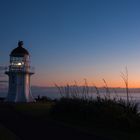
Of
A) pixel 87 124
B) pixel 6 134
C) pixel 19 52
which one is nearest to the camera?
pixel 6 134

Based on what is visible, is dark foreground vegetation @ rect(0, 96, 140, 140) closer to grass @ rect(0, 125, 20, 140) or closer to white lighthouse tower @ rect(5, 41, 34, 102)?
grass @ rect(0, 125, 20, 140)

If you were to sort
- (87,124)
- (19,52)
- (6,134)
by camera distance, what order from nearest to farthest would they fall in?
(6,134) → (87,124) → (19,52)

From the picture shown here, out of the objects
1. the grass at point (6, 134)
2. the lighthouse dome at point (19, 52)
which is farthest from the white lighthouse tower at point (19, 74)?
the grass at point (6, 134)

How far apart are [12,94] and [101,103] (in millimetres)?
22307

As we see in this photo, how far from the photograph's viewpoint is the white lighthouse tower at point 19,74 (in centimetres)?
3832

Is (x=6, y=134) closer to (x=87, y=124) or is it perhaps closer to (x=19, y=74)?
(x=87, y=124)

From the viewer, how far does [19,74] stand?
1535 inches

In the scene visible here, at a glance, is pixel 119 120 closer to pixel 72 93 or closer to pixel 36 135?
pixel 36 135

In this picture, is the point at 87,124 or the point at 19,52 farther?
the point at 19,52

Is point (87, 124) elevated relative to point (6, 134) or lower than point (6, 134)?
elevated

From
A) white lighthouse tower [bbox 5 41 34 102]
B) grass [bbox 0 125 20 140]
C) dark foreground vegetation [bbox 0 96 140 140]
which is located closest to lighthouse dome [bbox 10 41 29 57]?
white lighthouse tower [bbox 5 41 34 102]

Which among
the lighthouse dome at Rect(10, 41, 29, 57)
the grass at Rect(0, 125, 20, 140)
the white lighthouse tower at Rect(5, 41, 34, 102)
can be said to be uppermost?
the lighthouse dome at Rect(10, 41, 29, 57)

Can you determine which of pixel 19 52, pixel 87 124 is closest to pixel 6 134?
pixel 87 124

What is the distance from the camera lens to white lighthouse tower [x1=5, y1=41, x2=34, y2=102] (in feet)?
126
